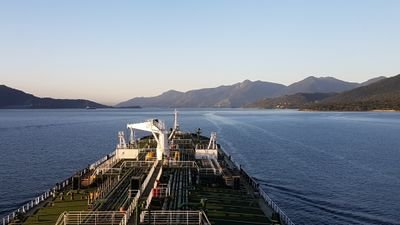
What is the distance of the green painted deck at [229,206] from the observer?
30.8m

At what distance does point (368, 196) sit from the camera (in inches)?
2077

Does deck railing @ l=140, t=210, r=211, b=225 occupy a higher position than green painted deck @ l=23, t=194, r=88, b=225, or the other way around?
deck railing @ l=140, t=210, r=211, b=225

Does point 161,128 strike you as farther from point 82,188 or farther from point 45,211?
point 45,211

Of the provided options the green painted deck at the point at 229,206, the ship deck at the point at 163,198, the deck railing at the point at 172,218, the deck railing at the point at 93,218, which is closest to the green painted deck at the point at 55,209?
the ship deck at the point at 163,198

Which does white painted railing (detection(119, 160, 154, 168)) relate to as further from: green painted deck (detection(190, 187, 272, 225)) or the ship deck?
green painted deck (detection(190, 187, 272, 225))

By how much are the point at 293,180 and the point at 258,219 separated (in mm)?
31584

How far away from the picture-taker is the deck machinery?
88.6 feet

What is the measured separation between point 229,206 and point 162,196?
558cm

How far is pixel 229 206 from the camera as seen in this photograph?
113 ft

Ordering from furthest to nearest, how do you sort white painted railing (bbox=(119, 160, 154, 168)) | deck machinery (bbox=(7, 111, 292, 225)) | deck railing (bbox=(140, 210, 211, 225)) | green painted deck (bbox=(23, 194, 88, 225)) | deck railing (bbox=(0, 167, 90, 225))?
white painted railing (bbox=(119, 160, 154, 168)) < deck railing (bbox=(0, 167, 90, 225)) < green painted deck (bbox=(23, 194, 88, 225)) < deck machinery (bbox=(7, 111, 292, 225)) < deck railing (bbox=(140, 210, 211, 225))

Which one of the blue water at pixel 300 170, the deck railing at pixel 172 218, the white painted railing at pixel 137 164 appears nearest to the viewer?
the deck railing at pixel 172 218

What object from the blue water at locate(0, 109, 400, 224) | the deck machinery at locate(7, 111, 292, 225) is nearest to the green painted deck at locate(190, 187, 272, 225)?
the deck machinery at locate(7, 111, 292, 225)

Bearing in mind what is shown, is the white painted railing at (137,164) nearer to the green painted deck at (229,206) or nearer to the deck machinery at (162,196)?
the deck machinery at (162,196)

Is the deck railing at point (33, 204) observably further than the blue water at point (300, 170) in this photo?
No
